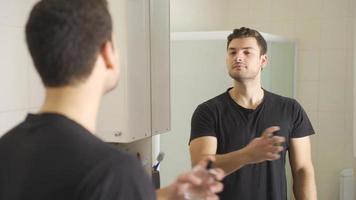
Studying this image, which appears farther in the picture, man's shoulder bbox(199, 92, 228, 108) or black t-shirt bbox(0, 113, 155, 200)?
man's shoulder bbox(199, 92, 228, 108)

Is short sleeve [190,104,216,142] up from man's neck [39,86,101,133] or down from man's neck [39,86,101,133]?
down

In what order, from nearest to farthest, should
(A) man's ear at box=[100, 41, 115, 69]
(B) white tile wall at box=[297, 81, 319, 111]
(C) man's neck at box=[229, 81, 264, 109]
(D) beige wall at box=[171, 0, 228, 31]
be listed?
(A) man's ear at box=[100, 41, 115, 69]
(C) man's neck at box=[229, 81, 264, 109]
(D) beige wall at box=[171, 0, 228, 31]
(B) white tile wall at box=[297, 81, 319, 111]

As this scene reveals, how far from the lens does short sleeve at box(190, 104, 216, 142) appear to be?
1688 millimetres

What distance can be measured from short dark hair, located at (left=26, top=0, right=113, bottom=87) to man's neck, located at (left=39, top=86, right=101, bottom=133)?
0.01 m

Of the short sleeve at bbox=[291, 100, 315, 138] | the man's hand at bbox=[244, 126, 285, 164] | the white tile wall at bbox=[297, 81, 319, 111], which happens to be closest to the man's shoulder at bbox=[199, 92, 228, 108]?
the short sleeve at bbox=[291, 100, 315, 138]

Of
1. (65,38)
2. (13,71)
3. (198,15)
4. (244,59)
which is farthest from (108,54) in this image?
(198,15)

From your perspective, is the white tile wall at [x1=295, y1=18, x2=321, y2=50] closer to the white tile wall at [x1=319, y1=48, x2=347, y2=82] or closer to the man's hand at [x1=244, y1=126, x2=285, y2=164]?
the white tile wall at [x1=319, y1=48, x2=347, y2=82]

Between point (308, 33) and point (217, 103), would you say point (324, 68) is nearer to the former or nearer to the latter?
point (308, 33)

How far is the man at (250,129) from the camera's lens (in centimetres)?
165

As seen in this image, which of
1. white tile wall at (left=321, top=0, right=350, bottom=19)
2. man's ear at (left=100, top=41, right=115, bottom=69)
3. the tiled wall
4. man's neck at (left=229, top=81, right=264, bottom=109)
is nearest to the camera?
man's ear at (left=100, top=41, right=115, bottom=69)

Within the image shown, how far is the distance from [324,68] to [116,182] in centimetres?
242

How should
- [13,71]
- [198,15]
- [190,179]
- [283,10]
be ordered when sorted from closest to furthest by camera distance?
1. [190,179]
2. [13,71]
3. [198,15]
4. [283,10]

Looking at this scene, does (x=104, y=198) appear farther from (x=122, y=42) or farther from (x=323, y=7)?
(x=323, y=7)

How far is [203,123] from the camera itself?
5.60 feet
